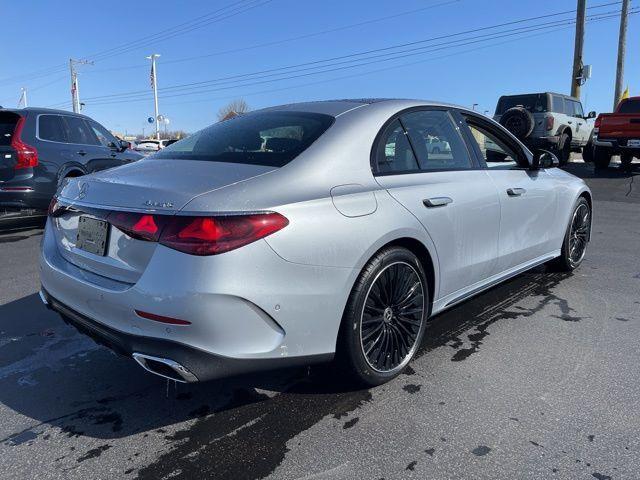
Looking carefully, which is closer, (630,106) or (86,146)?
(86,146)

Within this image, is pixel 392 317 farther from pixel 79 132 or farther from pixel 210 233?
pixel 79 132

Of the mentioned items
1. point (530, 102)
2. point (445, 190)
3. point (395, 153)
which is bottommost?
point (445, 190)

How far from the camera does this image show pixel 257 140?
10.1 feet

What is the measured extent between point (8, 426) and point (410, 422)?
6.34 ft

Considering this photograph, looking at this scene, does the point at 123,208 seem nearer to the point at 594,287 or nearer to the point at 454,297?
the point at 454,297

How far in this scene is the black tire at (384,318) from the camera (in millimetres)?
2715

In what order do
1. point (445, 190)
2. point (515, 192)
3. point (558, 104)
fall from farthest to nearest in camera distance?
1. point (558, 104)
2. point (515, 192)
3. point (445, 190)

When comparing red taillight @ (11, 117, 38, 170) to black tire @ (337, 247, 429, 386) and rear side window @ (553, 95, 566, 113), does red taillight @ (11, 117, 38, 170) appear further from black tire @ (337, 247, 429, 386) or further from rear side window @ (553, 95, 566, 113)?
rear side window @ (553, 95, 566, 113)

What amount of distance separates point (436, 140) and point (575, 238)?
8.08 feet

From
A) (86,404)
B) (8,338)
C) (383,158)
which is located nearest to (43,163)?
(8,338)

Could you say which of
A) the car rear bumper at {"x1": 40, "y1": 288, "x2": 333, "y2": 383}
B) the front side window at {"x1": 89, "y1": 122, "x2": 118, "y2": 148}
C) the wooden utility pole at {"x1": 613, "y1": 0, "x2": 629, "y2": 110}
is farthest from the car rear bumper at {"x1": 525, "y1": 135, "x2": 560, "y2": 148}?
the car rear bumper at {"x1": 40, "y1": 288, "x2": 333, "y2": 383}

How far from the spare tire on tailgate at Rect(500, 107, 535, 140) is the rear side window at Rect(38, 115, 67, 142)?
426 inches

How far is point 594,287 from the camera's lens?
16.0ft

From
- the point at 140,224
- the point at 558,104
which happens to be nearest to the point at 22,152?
the point at 140,224
